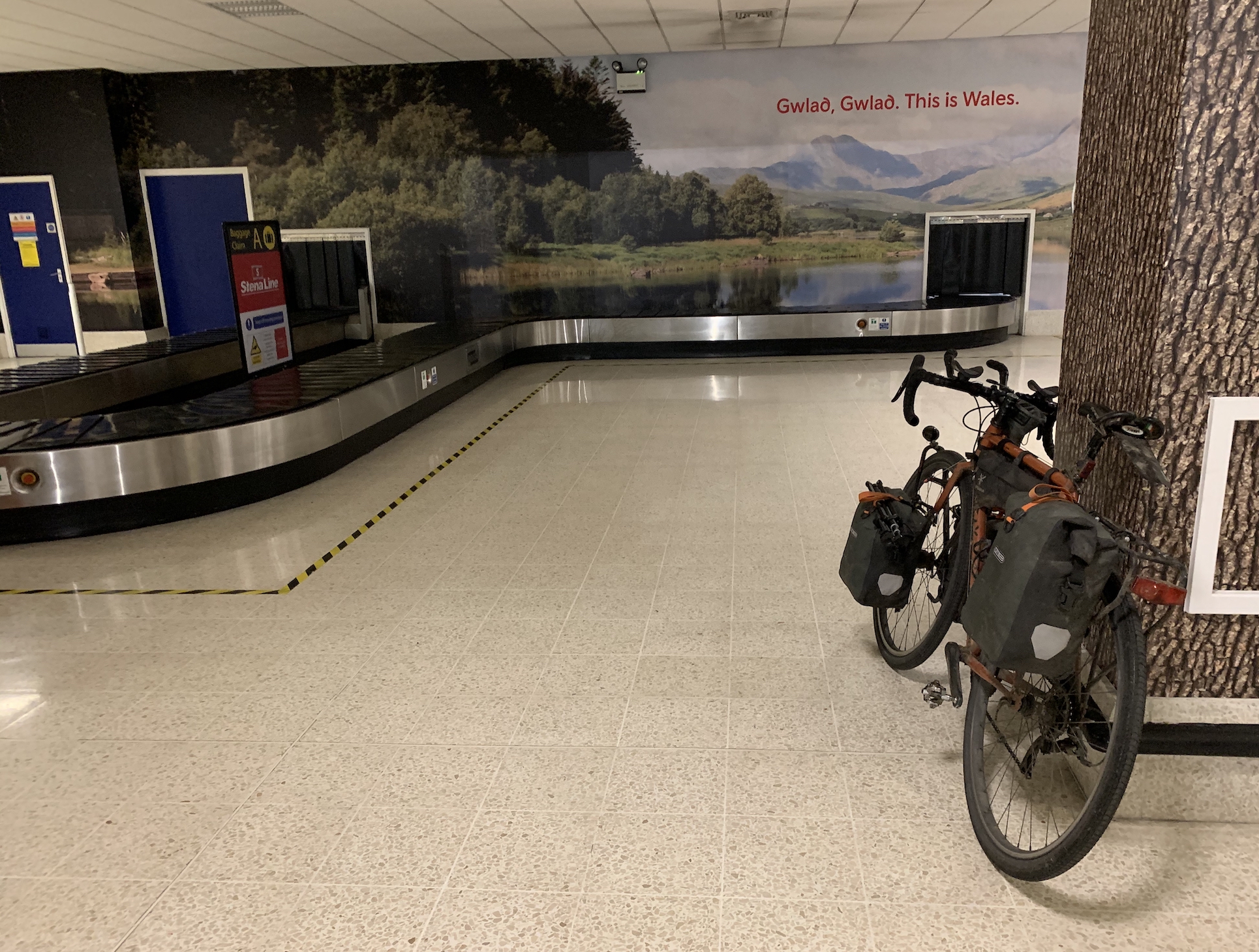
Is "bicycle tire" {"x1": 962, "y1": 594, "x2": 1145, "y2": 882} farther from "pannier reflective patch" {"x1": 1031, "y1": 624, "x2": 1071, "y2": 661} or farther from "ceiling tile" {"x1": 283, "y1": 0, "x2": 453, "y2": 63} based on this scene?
"ceiling tile" {"x1": 283, "y1": 0, "x2": 453, "y2": 63}

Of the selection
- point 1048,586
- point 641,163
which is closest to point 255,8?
point 641,163

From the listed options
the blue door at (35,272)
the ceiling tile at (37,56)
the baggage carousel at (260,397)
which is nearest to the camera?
the baggage carousel at (260,397)

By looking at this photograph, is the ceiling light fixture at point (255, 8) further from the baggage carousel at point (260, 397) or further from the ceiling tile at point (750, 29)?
the ceiling tile at point (750, 29)

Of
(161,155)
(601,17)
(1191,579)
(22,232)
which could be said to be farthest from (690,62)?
(1191,579)

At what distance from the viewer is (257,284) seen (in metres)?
7.91

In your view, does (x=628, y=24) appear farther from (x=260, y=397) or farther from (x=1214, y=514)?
(x=1214, y=514)

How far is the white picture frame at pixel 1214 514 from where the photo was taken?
237 cm

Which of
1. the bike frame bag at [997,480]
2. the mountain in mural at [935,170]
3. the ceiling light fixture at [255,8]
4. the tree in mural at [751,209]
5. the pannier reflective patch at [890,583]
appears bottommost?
the pannier reflective patch at [890,583]

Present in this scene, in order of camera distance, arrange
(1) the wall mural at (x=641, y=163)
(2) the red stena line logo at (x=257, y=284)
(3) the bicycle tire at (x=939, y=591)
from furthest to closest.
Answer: (1) the wall mural at (x=641, y=163), (2) the red stena line logo at (x=257, y=284), (3) the bicycle tire at (x=939, y=591)

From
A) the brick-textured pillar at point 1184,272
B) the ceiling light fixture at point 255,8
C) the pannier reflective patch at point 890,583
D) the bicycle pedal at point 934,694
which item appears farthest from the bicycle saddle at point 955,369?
the ceiling light fixture at point 255,8

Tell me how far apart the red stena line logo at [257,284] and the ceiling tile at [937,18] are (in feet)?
24.2

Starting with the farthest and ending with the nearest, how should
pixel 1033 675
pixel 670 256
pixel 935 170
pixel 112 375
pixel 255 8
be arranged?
pixel 670 256, pixel 935 170, pixel 255 8, pixel 112 375, pixel 1033 675

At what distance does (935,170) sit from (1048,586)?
39.5 feet

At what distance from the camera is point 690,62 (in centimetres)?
1273
